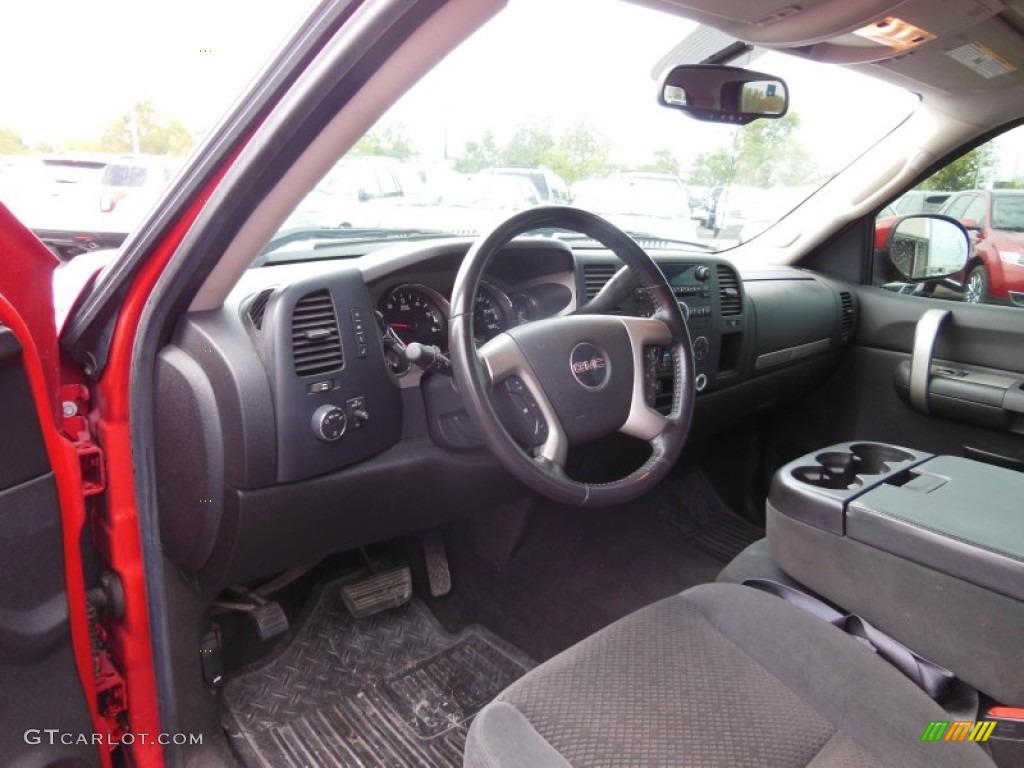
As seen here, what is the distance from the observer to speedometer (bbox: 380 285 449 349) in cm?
177

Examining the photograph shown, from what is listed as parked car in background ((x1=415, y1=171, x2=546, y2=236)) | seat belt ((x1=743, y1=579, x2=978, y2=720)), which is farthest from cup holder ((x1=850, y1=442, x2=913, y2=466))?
parked car in background ((x1=415, y1=171, x2=546, y2=236))

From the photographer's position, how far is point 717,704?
4.07 ft

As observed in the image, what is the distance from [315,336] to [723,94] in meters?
1.26

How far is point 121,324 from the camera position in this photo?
138cm

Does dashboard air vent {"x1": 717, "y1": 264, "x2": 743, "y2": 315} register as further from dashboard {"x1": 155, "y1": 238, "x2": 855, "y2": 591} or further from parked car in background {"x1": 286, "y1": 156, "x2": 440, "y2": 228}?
parked car in background {"x1": 286, "y1": 156, "x2": 440, "y2": 228}

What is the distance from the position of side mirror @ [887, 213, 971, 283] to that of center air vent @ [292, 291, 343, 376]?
250 cm

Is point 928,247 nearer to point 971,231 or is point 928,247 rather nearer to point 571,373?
point 971,231

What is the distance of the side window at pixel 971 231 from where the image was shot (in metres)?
2.70

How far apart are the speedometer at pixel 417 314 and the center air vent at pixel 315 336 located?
20 centimetres

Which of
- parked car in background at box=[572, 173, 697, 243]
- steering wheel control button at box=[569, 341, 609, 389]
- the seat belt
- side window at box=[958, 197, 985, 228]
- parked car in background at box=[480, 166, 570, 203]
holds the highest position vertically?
parked car in background at box=[480, 166, 570, 203]

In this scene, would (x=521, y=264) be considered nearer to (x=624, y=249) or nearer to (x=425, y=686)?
(x=624, y=249)

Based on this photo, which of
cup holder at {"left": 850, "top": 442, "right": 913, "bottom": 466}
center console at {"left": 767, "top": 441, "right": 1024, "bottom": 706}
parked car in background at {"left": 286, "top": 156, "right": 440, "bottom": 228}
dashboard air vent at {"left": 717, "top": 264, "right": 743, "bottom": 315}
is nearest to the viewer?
center console at {"left": 767, "top": 441, "right": 1024, "bottom": 706}

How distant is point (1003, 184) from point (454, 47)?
255 centimetres

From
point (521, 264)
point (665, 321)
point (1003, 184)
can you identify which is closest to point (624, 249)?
point (665, 321)
